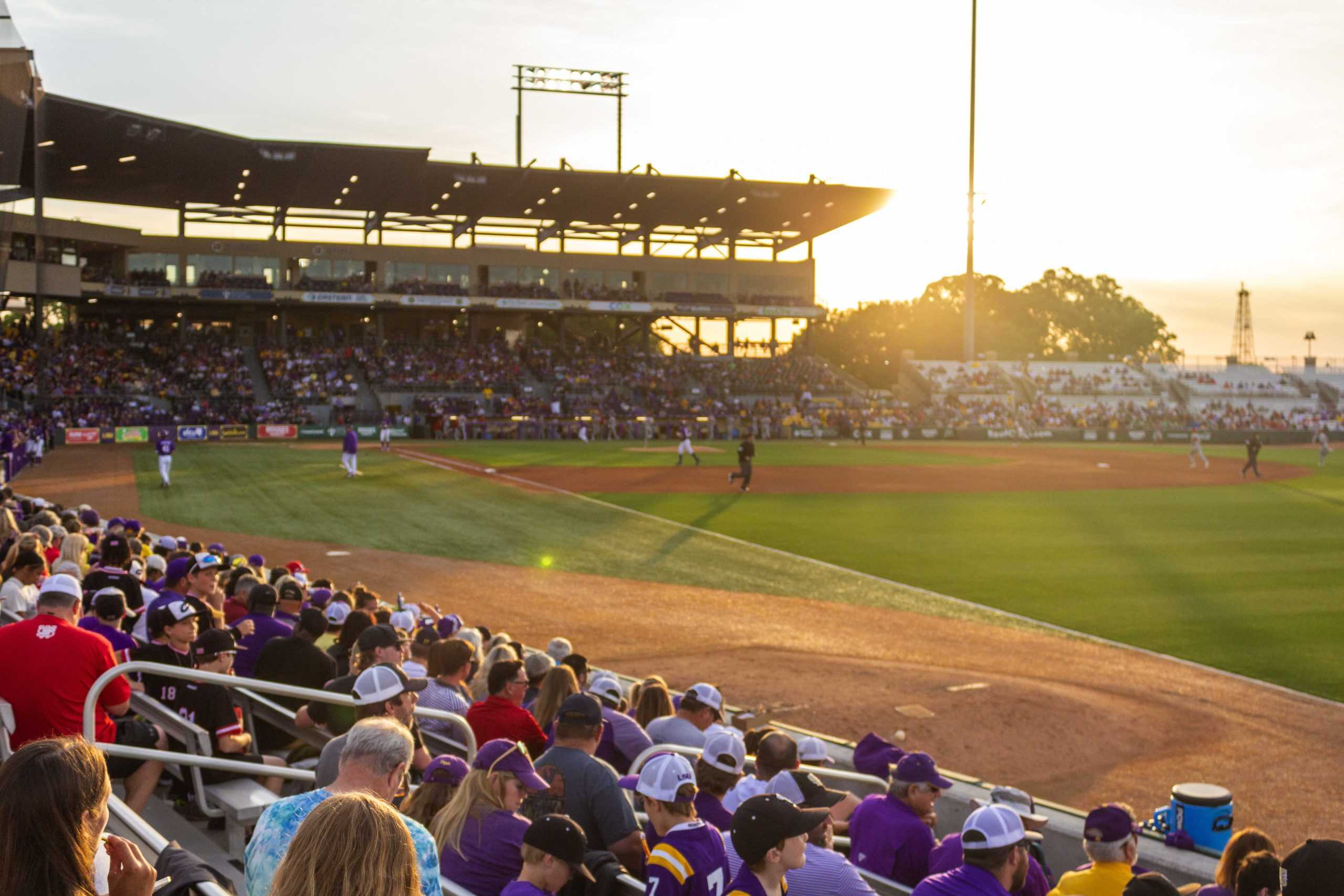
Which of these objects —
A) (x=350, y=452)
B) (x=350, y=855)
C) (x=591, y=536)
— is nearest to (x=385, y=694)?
(x=350, y=855)

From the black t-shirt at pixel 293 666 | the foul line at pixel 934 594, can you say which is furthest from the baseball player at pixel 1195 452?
the black t-shirt at pixel 293 666

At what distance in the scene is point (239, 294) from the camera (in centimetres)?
6259

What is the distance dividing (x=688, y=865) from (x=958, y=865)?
6.33 ft

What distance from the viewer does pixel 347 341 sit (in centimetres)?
6812

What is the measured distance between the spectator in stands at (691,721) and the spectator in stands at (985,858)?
2.83 metres

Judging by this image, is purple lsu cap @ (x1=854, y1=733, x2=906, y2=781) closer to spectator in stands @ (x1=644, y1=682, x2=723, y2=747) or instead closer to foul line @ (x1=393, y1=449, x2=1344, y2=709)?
spectator in stands @ (x1=644, y1=682, x2=723, y2=747)

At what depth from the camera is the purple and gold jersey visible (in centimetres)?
459

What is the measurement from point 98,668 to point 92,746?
406 centimetres

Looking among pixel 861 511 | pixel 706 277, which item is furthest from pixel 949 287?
pixel 861 511

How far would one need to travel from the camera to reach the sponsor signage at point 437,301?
66188 millimetres

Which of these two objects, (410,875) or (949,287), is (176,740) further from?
(949,287)

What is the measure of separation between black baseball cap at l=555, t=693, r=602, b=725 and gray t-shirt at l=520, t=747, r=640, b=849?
0.18 meters

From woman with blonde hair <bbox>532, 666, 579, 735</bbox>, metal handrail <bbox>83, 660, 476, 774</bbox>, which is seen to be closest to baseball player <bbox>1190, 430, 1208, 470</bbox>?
woman with blonde hair <bbox>532, 666, 579, 735</bbox>

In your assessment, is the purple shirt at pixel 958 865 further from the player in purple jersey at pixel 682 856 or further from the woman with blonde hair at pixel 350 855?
the woman with blonde hair at pixel 350 855
